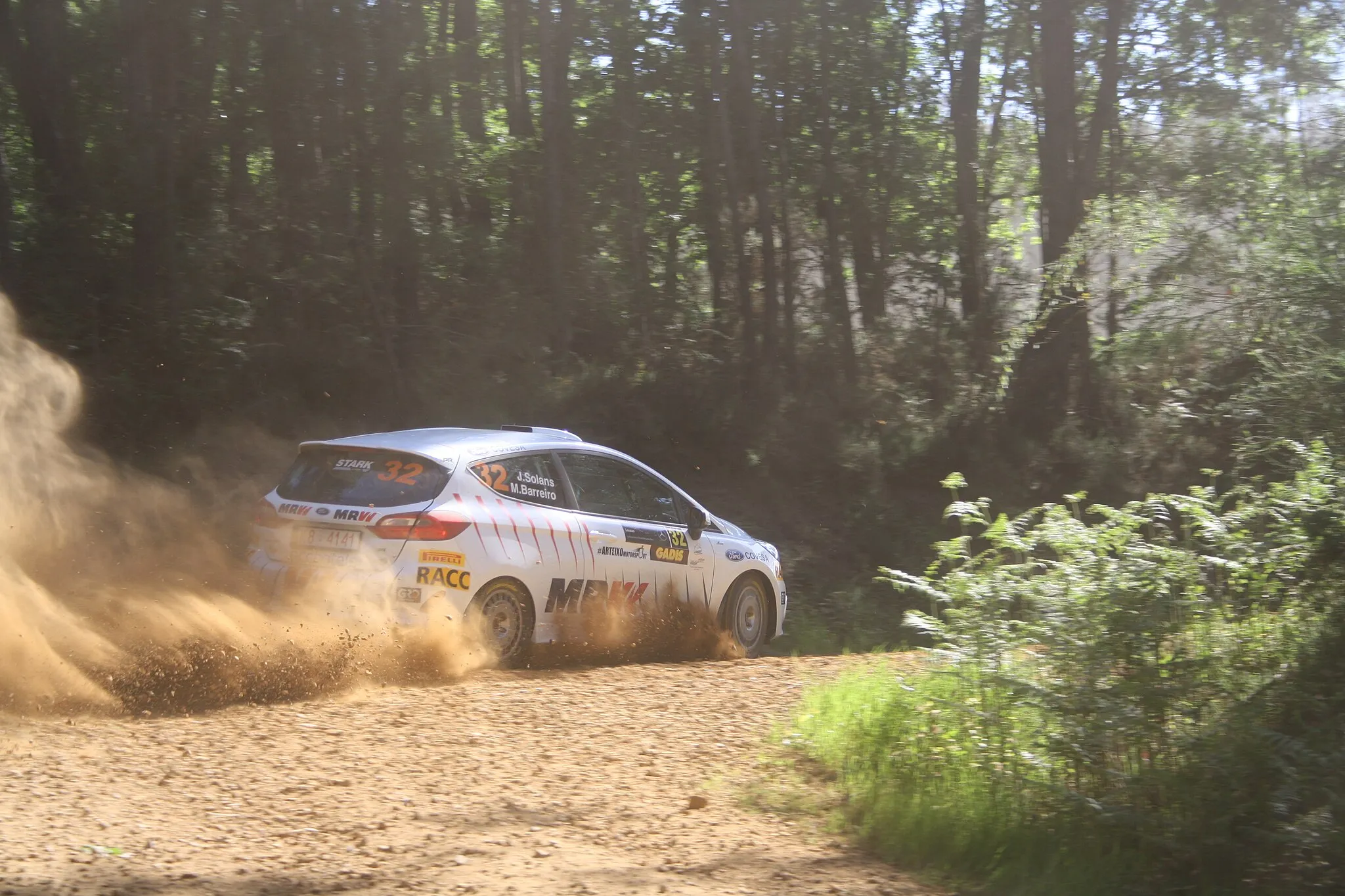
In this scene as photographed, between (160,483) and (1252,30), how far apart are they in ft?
62.7

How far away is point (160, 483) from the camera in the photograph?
14695mm

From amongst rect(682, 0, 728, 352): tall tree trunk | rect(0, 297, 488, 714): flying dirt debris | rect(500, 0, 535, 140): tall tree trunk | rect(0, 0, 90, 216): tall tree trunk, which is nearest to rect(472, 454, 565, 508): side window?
rect(0, 297, 488, 714): flying dirt debris

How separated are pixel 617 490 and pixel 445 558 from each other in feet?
6.80

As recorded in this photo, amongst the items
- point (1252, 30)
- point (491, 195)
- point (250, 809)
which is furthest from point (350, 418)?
point (1252, 30)

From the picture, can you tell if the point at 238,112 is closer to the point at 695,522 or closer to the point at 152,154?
the point at 152,154

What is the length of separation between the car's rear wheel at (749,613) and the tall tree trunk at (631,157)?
32.0 ft

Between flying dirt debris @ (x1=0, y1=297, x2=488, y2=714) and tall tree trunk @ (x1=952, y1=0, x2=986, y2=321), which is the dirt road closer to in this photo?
flying dirt debris @ (x1=0, y1=297, x2=488, y2=714)

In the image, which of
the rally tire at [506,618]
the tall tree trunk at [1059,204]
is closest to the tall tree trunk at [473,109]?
the tall tree trunk at [1059,204]

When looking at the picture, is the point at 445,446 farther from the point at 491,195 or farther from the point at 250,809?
the point at 491,195

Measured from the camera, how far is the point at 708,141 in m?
21.9

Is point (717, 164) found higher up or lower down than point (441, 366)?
higher up

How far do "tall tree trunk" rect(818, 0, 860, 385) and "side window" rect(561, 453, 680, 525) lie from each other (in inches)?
488

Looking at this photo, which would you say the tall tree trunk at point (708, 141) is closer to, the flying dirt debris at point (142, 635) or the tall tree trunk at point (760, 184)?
the tall tree trunk at point (760, 184)

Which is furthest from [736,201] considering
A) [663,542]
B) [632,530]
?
[632,530]
